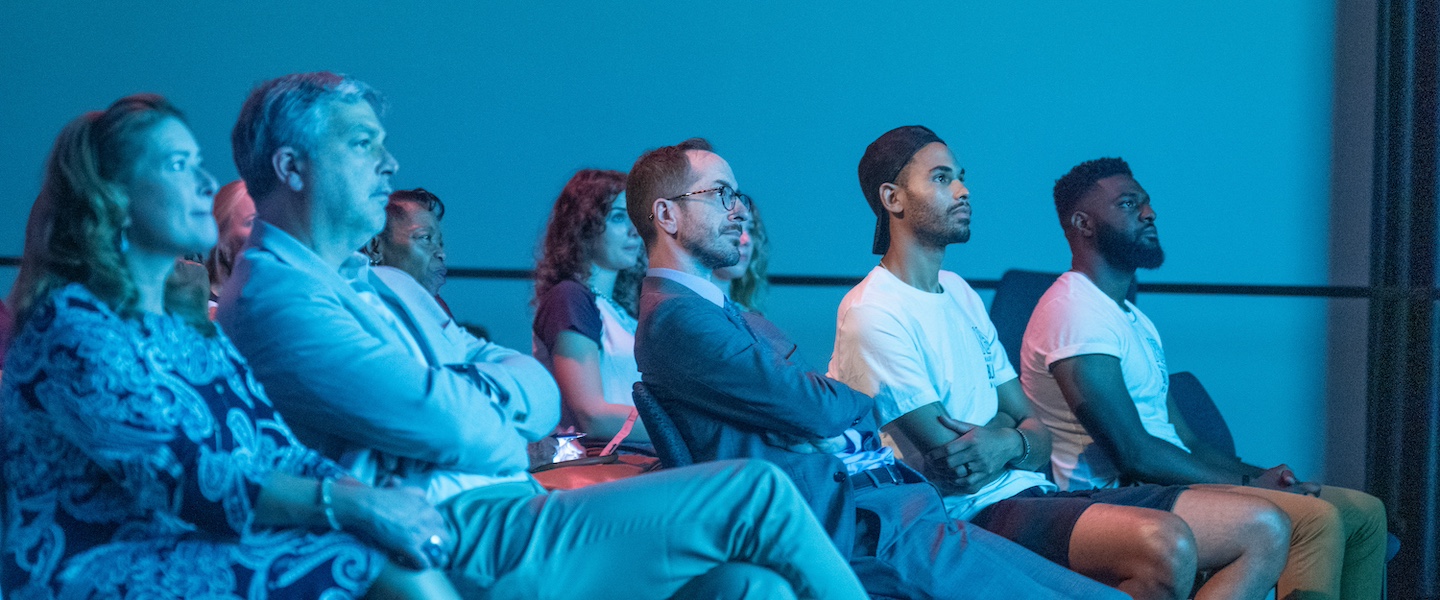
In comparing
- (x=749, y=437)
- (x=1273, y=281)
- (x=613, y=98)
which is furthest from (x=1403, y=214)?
(x=749, y=437)

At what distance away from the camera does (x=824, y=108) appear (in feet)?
13.5

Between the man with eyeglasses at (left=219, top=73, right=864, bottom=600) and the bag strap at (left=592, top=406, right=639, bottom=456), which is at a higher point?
the man with eyeglasses at (left=219, top=73, right=864, bottom=600)

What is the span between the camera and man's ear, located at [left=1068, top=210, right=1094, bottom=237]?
2.88m

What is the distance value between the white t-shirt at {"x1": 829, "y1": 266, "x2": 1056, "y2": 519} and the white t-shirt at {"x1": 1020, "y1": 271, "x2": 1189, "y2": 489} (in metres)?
0.24

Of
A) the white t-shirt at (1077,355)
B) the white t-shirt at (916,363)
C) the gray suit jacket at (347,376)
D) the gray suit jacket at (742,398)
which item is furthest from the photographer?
the white t-shirt at (1077,355)

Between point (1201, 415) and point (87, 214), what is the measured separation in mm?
2507

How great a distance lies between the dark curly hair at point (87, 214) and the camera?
125 cm

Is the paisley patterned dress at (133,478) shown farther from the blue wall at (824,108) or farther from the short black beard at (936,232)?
the blue wall at (824,108)

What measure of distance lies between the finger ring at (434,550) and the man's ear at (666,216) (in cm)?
93

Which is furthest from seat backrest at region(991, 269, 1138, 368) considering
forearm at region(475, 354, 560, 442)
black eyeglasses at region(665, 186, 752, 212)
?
forearm at region(475, 354, 560, 442)

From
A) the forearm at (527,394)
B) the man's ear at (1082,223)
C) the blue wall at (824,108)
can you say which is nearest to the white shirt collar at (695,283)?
the forearm at (527,394)

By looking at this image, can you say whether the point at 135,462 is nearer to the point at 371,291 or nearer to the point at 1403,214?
the point at 371,291

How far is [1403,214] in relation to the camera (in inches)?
145

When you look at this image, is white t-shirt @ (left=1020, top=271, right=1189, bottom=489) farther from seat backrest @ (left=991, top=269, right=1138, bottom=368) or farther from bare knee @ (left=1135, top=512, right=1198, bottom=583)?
bare knee @ (left=1135, top=512, right=1198, bottom=583)
